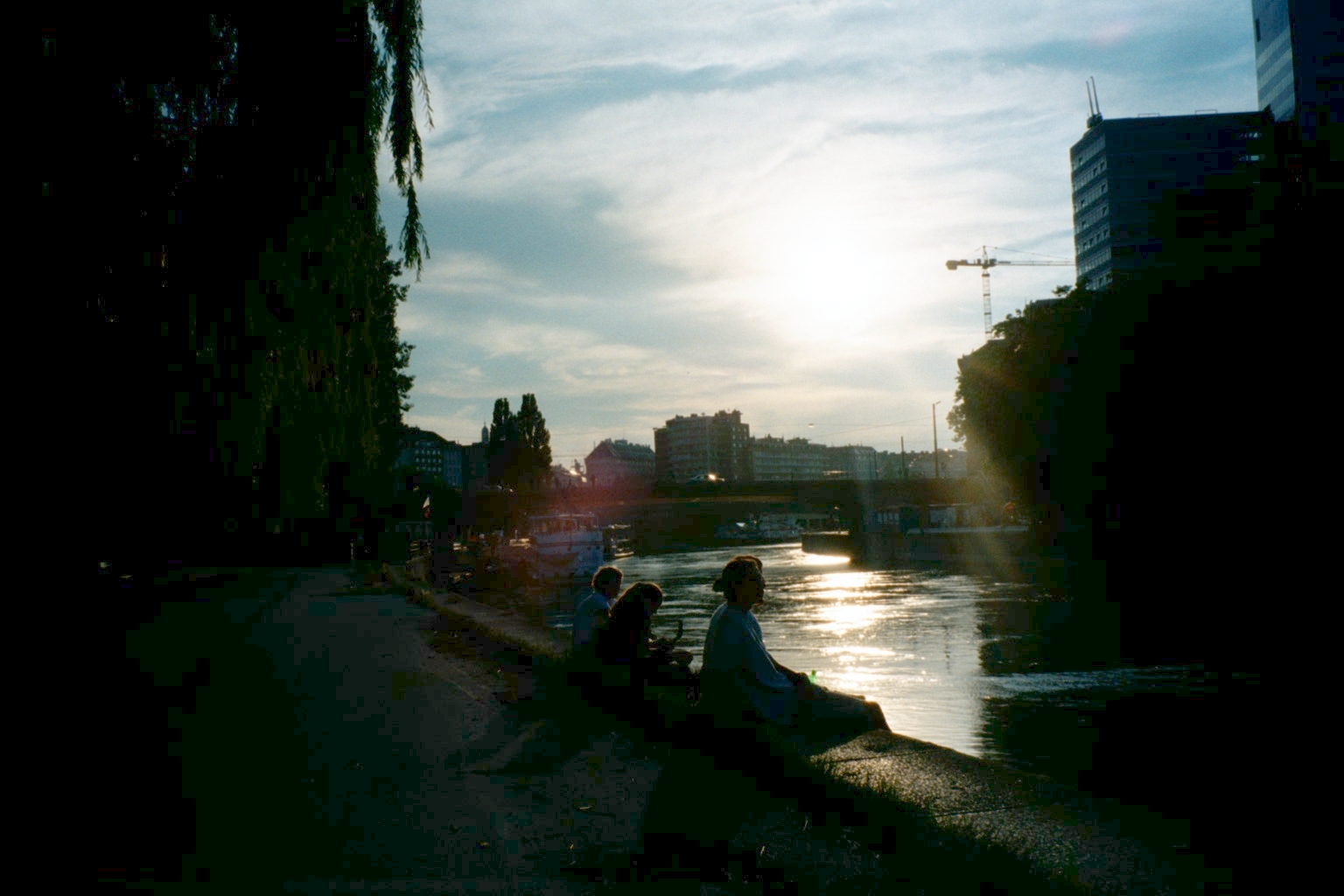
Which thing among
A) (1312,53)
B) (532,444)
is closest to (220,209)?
(1312,53)

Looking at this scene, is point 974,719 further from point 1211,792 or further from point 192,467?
point 192,467

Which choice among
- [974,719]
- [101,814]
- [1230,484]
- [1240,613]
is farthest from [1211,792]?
[1230,484]

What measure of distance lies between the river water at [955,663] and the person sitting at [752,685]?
272 centimetres

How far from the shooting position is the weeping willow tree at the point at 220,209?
627cm

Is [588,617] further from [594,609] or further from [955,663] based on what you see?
[955,663]

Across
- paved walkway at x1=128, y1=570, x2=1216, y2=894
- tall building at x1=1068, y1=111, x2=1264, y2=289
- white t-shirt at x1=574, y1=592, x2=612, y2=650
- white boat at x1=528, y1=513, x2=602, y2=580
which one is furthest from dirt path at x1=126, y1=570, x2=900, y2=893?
tall building at x1=1068, y1=111, x2=1264, y2=289

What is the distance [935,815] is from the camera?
5.16 metres

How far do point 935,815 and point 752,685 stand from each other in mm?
1981

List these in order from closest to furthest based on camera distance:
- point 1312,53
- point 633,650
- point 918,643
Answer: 1. point 633,650
2. point 918,643
3. point 1312,53

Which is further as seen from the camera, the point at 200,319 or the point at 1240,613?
the point at 1240,613

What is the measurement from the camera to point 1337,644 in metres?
19.8

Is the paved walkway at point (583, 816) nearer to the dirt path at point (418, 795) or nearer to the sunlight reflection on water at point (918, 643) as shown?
the dirt path at point (418, 795)

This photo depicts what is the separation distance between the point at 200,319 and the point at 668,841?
4.29m

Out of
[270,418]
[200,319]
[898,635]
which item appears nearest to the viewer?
[200,319]
